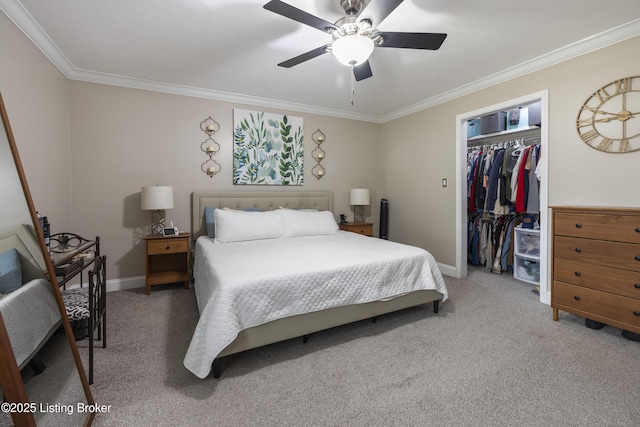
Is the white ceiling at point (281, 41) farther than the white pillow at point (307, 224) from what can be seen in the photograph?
No

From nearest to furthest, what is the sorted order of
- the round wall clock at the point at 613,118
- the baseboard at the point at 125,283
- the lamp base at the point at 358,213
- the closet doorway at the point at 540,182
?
the round wall clock at the point at 613,118
the closet doorway at the point at 540,182
the baseboard at the point at 125,283
the lamp base at the point at 358,213

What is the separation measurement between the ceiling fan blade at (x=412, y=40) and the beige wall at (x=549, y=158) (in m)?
1.67

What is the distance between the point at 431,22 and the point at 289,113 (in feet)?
7.83

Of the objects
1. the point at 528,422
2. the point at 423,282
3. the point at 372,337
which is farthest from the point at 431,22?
Answer: the point at 528,422

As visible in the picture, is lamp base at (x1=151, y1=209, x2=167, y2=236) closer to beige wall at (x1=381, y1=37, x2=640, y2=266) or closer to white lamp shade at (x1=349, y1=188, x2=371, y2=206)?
white lamp shade at (x1=349, y1=188, x2=371, y2=206)

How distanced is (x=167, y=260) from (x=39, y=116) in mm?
1868

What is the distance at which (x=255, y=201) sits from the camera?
398 cm

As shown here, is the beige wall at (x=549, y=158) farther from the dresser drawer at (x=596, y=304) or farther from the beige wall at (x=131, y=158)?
the beige wall at (x=131, y=158)

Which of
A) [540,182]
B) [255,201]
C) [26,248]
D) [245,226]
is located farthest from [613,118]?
[26,248]

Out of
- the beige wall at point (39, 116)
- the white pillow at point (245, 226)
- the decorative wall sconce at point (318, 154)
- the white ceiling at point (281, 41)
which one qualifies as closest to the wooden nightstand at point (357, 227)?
the decorative wall sconce at point (318, 154)

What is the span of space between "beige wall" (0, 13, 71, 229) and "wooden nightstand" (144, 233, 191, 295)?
870 millimetres

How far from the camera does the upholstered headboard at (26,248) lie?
120 cm

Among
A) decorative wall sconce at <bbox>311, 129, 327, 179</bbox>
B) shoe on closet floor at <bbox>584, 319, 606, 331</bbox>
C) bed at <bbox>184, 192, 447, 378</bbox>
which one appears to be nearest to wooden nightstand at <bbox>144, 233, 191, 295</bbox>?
bed at <bbox>184, 192, 447, 378</bbox>

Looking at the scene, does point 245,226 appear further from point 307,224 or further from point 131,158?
point 131,158
